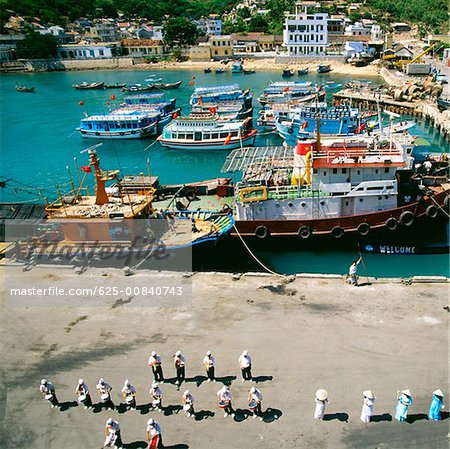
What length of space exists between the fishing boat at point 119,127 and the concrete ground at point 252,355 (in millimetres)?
39353

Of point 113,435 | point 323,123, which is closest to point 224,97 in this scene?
point 323,123

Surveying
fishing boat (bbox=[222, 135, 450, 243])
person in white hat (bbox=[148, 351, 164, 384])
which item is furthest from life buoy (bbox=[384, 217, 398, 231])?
person in white hat (bbox=[148, 351, 164, 384])

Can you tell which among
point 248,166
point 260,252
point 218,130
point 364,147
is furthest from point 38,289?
point 218,130

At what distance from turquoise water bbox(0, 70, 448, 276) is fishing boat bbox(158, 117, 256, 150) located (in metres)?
1.12

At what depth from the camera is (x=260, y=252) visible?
91.4ft

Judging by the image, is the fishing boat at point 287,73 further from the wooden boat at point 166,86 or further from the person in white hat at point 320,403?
the person in white hat at point 320,403

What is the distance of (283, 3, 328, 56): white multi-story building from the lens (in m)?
115

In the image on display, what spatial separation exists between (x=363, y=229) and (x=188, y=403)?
17.0 meters

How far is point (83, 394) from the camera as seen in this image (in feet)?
43.5

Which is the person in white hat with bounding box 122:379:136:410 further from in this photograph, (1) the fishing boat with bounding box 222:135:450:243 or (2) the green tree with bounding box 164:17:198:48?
(2) the green tree with bounding box 164:17:198:48

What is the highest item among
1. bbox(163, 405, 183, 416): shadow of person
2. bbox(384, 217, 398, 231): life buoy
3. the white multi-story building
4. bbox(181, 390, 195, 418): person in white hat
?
the white multi-story building

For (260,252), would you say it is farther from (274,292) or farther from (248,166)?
(274,292)

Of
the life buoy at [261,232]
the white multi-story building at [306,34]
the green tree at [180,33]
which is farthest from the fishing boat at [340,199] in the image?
the green tree at [180,33]

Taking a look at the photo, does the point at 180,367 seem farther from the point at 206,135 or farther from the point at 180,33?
the point at 180,33
